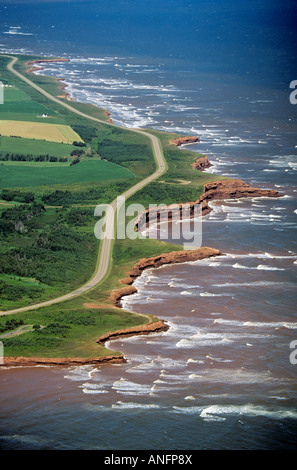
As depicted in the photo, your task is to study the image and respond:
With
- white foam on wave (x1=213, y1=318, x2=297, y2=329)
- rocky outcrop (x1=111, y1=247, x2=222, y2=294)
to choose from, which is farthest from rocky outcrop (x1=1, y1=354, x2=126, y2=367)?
rocky outcrop (x1=111, y1=247, x2=222, y2=294)

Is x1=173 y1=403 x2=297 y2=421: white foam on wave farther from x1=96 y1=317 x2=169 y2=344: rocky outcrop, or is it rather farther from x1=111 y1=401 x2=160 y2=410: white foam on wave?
x1=96 y1=317 x2=169 y2=344: rocky outcrop

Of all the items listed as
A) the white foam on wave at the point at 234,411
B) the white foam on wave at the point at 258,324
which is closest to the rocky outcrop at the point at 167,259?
the white foam on wave at the point at 258,324

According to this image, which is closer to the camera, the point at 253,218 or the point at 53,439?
the point at 53,439

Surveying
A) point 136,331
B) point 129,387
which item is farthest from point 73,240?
point 129,387

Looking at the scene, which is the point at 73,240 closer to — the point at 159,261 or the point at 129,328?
the point at 159,261
